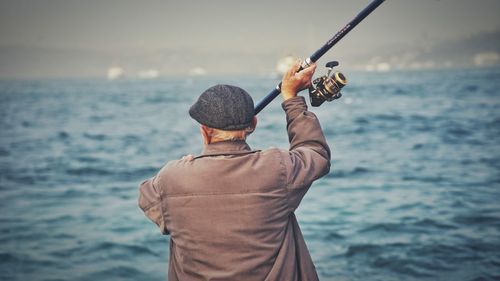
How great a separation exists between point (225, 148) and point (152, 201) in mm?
489

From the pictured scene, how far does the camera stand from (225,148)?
8.46 feet

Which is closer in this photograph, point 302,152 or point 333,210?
point 302,152

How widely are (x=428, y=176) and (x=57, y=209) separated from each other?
894cm

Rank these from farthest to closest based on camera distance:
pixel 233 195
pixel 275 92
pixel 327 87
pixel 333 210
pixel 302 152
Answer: pixel 333 210 < pixel 275 92 < pixel 327 87 < pixel 302 152 < pixel 233 195

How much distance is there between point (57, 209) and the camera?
10859 millimetres

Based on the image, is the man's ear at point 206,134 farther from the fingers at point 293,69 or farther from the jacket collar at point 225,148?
the fingers at point 293,69

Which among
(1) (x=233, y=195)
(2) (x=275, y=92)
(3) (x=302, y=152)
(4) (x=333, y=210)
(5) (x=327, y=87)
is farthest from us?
(4) (x=333, y=210)

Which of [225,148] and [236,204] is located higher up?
[225,148]

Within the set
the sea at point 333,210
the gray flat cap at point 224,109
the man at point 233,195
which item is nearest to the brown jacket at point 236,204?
the man at point 233,195

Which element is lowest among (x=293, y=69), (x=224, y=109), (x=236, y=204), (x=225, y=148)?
(x=236, y=204)

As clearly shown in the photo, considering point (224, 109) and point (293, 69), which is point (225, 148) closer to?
point (224, 109)

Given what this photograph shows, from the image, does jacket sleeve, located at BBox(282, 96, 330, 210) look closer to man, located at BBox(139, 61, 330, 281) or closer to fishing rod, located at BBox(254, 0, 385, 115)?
man, located at BBox(139, 61, 330, 281)

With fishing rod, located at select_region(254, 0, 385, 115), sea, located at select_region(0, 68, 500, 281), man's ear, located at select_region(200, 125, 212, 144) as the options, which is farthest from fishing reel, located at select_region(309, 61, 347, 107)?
sea, located at select_region(0, 68, 500, 281)

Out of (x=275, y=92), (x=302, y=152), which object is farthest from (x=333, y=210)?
(x=302, y=152)
